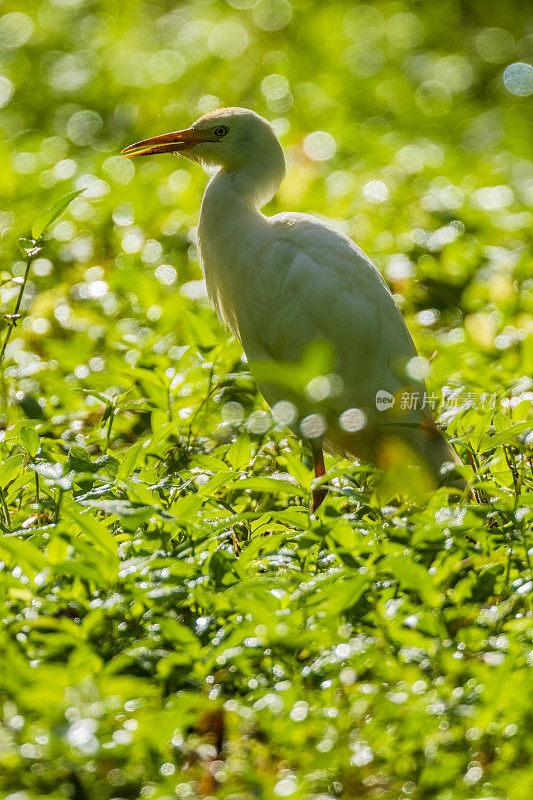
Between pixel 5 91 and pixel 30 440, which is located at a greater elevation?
pixel 30 440

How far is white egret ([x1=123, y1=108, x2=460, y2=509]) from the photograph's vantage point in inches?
136

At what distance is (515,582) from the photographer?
7.96ft

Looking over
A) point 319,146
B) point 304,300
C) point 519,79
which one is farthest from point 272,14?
point 304,300

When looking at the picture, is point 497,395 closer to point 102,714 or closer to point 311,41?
point 102,714

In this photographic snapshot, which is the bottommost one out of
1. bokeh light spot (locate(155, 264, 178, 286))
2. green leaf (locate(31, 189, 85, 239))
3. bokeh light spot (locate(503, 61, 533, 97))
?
bokeh light spot (locate(503, 61, 533, 97))

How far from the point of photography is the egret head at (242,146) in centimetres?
367

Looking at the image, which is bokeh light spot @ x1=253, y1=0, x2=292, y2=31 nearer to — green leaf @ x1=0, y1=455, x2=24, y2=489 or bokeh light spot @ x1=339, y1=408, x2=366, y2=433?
bokeh light spot @ x1=339, y1=408, x2=366, y2=433

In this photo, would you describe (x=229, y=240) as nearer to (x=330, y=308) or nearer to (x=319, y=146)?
(x=330, y=308)

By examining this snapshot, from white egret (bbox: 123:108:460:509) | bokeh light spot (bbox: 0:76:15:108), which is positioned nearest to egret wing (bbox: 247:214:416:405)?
white egret (bbox: 123:108:460:509)

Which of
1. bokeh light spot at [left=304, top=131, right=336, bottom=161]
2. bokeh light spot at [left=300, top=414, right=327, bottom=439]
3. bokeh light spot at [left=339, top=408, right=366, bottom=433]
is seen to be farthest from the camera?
bokeh light spot at [left=304, top=131, right=336, bottom=161]

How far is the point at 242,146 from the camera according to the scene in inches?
145

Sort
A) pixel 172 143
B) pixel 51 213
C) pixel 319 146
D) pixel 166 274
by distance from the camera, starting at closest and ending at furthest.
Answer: pixel 51 213
pixel 172 143
pixel 166 274
pixel 319 146

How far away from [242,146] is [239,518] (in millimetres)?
1668

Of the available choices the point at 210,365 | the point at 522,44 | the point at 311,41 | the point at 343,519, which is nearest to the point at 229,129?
the point at 210,365
